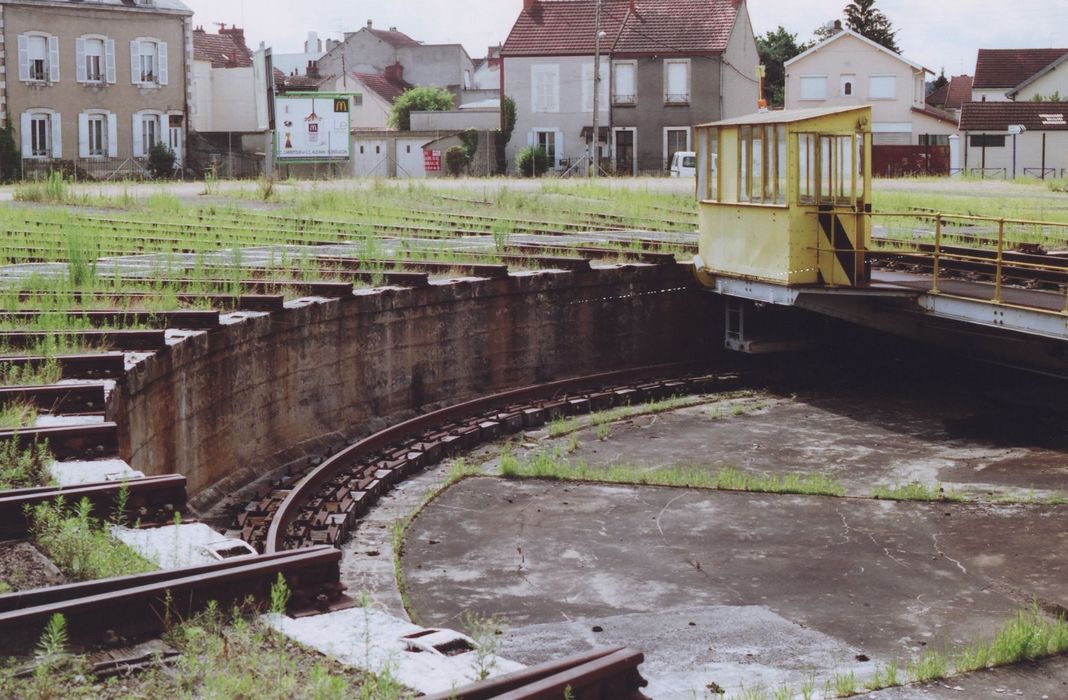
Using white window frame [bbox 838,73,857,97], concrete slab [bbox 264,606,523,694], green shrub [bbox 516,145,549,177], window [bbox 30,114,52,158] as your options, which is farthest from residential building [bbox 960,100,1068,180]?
concrete slab [bbox 264,606,523,694]

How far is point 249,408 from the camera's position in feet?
44.2

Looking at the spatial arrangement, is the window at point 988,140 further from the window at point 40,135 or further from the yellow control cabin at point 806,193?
the yellow control cabin at point 806,193

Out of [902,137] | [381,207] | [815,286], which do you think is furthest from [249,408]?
[902,137]

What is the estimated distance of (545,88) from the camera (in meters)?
59.9

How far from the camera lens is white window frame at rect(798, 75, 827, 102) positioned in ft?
231

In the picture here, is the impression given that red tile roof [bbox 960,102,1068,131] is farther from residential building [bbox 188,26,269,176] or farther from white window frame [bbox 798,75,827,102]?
residential building [bbox 188,26,269,176]

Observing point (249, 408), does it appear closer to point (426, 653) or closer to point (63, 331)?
point (63, 331)

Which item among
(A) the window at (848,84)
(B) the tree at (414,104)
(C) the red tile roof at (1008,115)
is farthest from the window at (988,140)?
(B) the tree at (414,104)

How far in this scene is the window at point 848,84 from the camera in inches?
2756

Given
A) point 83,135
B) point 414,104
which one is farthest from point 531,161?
point 414,104

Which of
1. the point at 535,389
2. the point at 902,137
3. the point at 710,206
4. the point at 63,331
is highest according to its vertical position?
the point at 902,137

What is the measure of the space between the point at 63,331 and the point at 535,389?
6472 millimetres

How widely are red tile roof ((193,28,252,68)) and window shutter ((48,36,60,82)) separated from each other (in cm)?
1035

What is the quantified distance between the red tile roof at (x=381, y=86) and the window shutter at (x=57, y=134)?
1163 inches
